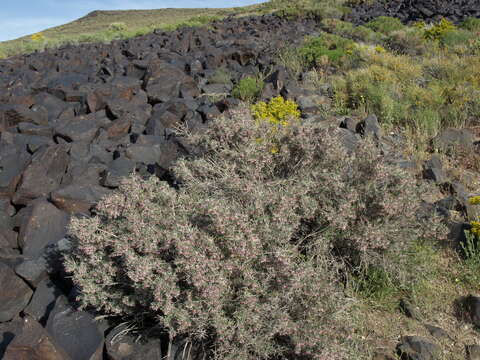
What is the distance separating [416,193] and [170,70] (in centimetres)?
667

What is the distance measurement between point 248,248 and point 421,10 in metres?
21.0

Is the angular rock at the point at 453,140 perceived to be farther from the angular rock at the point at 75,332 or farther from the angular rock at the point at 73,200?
the angular rock at the point at 75,332

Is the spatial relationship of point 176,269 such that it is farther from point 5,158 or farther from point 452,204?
point 5,158

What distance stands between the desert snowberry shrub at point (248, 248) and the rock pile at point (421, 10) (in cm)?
1687

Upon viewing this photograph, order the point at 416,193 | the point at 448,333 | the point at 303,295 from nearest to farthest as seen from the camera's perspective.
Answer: the point at 303,295, the point at 448,333, the point at 416,193

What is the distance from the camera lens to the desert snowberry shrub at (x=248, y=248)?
8.00 ft

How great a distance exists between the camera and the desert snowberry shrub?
2439 millimetres

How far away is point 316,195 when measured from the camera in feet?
10.9

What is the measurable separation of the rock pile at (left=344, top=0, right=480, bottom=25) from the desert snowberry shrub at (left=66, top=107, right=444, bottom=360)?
16873 mm

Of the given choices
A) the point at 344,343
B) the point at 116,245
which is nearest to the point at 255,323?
the point at 344,343

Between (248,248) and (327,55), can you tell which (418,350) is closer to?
(248,248)

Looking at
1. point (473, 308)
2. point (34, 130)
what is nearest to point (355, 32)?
point (34, 130)

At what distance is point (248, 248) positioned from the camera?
2.56 metres

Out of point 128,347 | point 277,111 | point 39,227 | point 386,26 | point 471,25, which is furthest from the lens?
point 386,26
